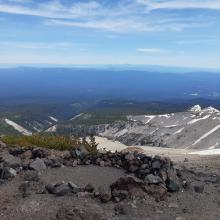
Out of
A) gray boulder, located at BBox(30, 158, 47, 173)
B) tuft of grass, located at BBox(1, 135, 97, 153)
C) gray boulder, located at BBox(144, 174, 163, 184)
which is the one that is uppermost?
gray boulder, located at BBox(144, 174, 163, 184)

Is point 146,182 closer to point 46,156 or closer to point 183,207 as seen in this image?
point 183,207

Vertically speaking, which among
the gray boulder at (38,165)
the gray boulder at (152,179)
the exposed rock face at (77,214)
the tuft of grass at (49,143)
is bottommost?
the tuft of grass at (49,143)

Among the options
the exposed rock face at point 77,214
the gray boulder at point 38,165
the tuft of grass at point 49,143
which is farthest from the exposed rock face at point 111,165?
the tuft of grass at point 49,143

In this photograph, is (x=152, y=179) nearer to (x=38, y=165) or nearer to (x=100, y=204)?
(x=100, y=204)

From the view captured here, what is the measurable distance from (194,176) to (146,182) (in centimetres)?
483

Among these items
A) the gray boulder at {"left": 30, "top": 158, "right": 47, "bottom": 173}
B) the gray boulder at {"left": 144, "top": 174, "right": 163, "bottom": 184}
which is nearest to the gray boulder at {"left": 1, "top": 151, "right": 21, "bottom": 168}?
the gray boulder at {"left": 30, "top": 158, "right": 47, "bottom": 173}

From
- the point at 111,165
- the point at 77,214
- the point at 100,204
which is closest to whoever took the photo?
the point at 77,214

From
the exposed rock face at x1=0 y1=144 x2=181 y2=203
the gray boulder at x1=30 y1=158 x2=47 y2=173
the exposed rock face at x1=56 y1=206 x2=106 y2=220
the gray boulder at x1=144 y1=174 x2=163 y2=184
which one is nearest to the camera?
the exposed rock face at x1=56 y1=206 x2=106 y2=220

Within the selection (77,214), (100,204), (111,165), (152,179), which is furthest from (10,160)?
(77,214)

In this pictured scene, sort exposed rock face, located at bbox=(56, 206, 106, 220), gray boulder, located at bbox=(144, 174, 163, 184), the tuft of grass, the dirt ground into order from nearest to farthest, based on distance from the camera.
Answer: exposed rock face, located at bbox=(56, 206, 106, 220), the dirt ground, gray boulder, located at bbox=(144, 174, 163, 184), the tuft of grass

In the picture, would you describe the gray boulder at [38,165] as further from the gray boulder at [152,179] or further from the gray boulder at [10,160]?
the gray boulder at [152,179]

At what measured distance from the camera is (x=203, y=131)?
5773 inches

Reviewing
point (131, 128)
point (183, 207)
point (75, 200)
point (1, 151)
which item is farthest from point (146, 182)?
point (131, 128)

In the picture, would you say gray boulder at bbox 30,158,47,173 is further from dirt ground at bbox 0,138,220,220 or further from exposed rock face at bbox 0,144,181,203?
dirt ground at bbox 0,138,220,220
